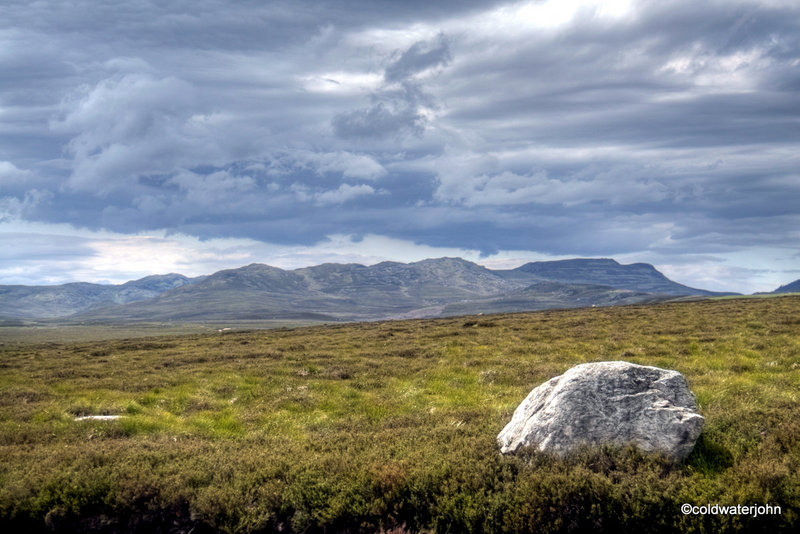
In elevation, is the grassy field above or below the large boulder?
below

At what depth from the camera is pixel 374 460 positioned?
1173cm

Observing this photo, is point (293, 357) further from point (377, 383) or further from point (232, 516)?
point (232, 516)

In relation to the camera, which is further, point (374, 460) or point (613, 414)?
point (374, 460)

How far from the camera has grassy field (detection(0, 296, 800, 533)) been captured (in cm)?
923

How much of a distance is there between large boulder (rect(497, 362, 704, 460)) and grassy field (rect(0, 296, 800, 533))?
17.9 inches

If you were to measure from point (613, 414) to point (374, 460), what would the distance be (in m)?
5.59

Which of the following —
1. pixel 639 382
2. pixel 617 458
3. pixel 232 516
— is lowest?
pixel 232 516

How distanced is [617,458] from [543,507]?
2.07 metres

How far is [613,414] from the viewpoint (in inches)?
436

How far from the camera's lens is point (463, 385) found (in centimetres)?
2227

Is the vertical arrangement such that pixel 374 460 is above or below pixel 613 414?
below

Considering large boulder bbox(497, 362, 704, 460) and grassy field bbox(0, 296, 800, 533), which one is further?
large boulder bbox(497, 362, 704, 460)

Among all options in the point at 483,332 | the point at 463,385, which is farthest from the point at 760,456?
the point at 483,332

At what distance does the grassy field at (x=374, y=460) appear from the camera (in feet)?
30.3
